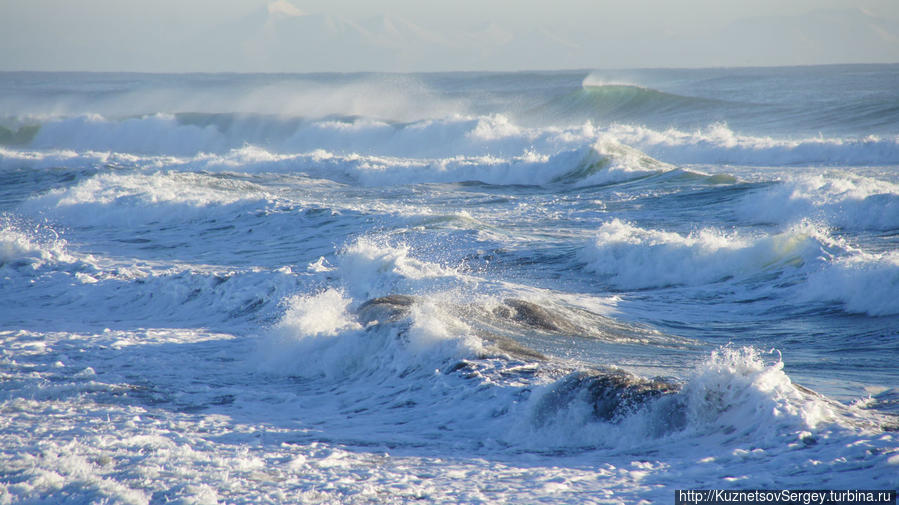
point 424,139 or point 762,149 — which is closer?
point 762,149

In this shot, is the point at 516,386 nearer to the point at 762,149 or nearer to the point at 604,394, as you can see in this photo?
the point at 604,394

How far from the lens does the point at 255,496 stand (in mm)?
4598

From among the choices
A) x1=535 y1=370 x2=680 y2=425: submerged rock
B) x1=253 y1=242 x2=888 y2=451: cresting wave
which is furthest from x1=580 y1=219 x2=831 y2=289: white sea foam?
x1=535 y1=370 x2=680 y2=425: submerged rock

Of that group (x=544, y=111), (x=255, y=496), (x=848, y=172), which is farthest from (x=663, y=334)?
(x=544, y=111)

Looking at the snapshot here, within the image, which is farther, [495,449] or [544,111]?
[544,111]

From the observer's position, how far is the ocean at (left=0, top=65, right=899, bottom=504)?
495 cm

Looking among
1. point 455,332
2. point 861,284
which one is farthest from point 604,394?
point 861,284

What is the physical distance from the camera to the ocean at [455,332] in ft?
16.2

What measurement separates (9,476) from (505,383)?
3.59 m

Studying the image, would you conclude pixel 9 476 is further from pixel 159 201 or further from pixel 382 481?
pixel 159 201

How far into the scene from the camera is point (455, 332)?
25.6 ft

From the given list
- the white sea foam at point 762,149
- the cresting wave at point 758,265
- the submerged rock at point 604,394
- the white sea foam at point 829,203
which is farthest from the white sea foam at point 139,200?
Answer: the white sea foam at point 762,149

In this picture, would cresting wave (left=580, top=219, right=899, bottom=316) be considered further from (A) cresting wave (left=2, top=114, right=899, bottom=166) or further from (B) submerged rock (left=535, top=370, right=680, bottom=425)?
(A) cresting wave (left=2, top=114, right=899, bottom=166)

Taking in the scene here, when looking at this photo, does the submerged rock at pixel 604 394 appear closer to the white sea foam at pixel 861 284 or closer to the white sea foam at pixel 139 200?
the white sea foam at pixel 861 284
